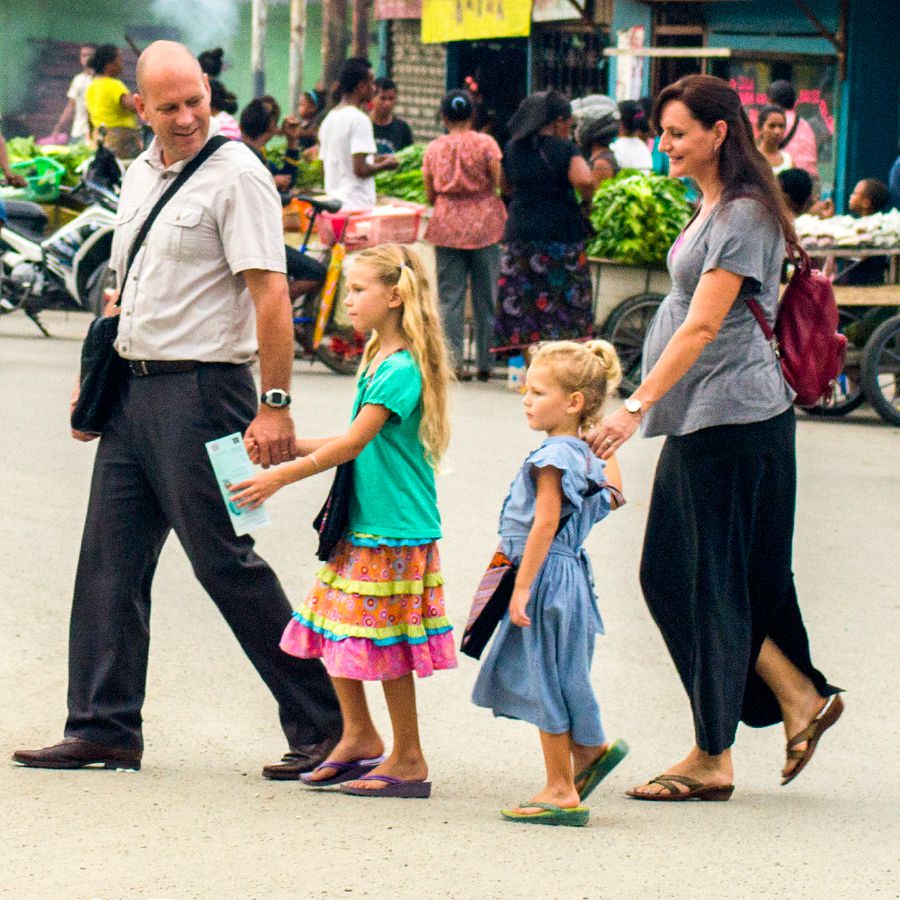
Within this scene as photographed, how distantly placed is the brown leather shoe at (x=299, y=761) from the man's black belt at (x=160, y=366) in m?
1.02

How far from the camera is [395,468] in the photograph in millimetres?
4656

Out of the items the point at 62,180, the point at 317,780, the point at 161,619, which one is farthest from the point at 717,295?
the point at 62,180

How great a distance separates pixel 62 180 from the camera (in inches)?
622

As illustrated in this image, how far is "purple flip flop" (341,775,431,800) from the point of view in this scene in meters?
4.66

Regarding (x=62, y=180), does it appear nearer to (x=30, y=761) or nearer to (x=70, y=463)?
(x=70, y=463)

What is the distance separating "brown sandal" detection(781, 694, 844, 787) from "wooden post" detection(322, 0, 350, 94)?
947 inches

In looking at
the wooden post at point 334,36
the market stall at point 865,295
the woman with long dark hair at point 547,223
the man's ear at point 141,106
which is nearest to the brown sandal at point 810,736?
the man's ear at point 141,106

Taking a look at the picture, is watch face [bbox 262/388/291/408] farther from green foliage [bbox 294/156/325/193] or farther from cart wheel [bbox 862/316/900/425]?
green foliage [bbox 294/156/325/193]

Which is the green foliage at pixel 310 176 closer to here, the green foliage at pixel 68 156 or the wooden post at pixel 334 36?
the green foliage at pixel 68 156

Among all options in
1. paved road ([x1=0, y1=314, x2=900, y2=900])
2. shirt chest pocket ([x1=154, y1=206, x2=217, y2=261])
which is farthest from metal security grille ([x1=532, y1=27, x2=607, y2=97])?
shirt chest pocket ([x1=154, y1=206, x2=217, y2=261])

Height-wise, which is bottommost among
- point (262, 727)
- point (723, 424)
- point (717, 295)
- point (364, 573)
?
point (262, 727)

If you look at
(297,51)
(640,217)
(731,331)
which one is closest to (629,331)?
(640,217)

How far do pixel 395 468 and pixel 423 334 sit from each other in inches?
13.7

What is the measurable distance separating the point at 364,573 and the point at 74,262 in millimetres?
9154
